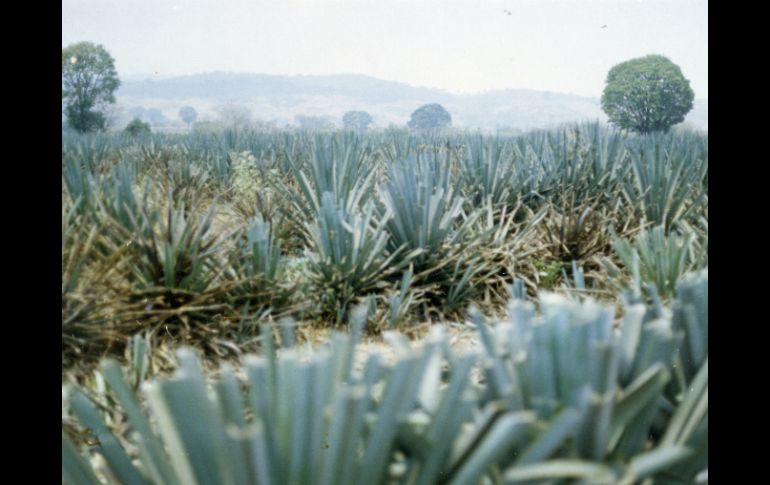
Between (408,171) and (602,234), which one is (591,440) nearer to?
(408,171)

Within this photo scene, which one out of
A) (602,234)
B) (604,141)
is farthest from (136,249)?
(604,141)

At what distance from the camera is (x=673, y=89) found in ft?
12.0

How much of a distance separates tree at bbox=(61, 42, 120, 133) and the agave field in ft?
0.59

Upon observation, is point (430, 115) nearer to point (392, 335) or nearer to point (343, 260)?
point (343, 260)

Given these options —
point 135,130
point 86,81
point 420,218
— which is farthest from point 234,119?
point 420,218

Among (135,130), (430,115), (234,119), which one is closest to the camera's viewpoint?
(135,130)

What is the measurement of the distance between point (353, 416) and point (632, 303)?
514 millimetres

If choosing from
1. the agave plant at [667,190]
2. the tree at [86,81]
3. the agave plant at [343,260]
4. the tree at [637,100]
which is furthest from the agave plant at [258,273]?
the tree at [637,100]

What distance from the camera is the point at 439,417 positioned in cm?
75

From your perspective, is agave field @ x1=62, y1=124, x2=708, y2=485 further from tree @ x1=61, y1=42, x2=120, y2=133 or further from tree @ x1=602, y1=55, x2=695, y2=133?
tree @ x1=602, y1=55, x2=695, y2=133

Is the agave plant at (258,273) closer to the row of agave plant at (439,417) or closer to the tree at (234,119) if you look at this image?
the row of agave plant at (439,417)

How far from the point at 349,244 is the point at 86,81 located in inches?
51.6

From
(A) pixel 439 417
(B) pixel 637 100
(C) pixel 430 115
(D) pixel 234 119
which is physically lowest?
(A) pixel 439 417
